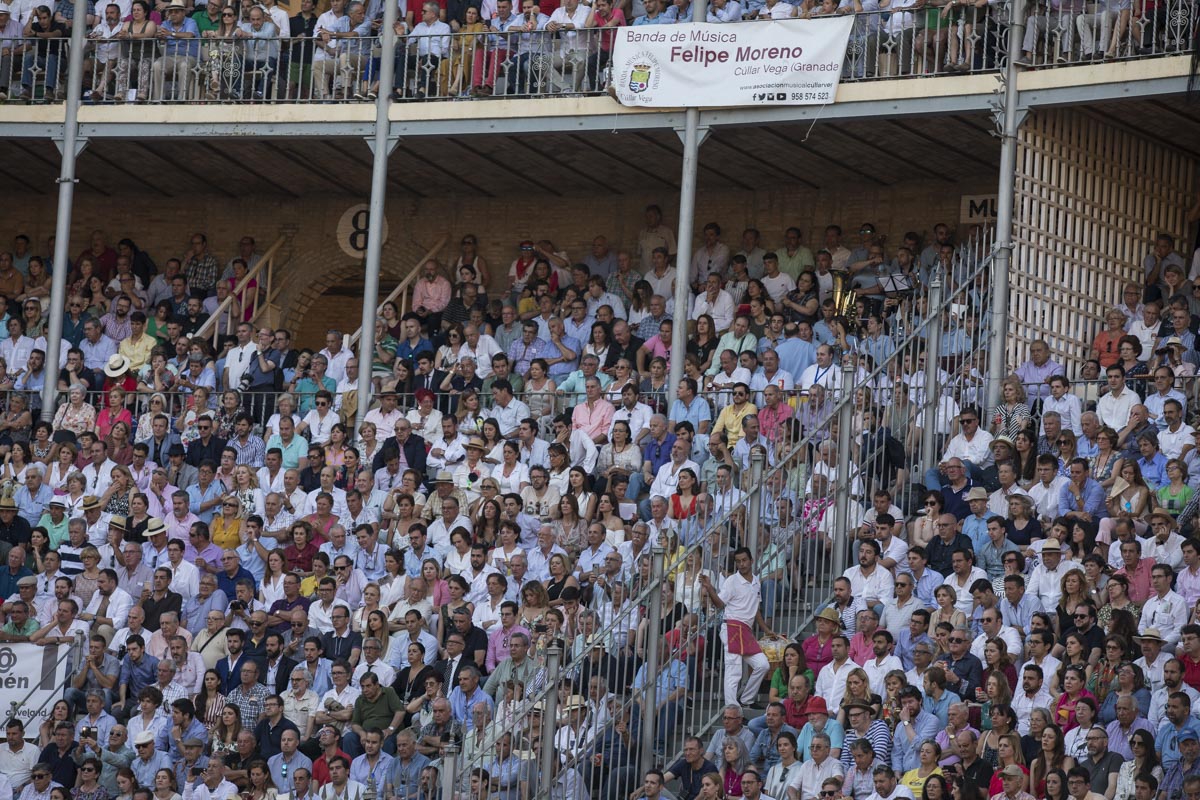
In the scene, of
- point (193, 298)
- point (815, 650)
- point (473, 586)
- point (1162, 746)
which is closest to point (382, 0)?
point (193, 298)

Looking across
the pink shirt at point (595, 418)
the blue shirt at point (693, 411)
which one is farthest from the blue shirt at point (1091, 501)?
the pink shirt at point (595, 418)

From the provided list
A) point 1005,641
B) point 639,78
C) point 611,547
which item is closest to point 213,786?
point 611,547

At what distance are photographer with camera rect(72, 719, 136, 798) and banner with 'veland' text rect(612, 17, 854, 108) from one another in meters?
7.62

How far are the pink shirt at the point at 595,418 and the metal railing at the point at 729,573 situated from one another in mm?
1829

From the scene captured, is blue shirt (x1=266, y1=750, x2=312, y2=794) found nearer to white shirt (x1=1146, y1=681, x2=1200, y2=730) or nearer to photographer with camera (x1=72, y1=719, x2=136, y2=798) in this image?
photographer with camera (x1=72, y1=719, x2=136, y2=798)

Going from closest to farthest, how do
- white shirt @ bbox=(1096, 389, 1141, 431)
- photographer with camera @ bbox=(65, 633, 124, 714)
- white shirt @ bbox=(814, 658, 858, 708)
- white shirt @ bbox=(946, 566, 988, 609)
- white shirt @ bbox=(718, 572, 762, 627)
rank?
white shirt @ bbox=(814, 658, 858, 708), white shirt @ bbox=(946, 566, 988, 609), white shirt @ bbox=(718, 572, 762, 627), photographer with camera @ bbox=(65, 633, 124, 714), white shirt @ bbox=(1096, 389, 1141, 431)

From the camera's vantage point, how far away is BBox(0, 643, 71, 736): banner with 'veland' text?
56.4 feet

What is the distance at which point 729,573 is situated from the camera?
51.1ft

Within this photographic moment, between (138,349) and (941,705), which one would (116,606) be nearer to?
(138,349)

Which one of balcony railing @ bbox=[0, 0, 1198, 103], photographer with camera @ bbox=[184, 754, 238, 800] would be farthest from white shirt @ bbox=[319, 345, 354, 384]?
photographer with camera @ bbox=[184, 754, 238, 800]

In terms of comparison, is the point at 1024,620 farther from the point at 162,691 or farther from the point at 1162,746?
the point at 162,691

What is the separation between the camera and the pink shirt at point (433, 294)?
22891mm

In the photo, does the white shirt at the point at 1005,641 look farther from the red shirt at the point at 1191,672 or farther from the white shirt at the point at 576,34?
the white shirt at the point at 576,34

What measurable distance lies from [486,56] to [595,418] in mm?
4147
